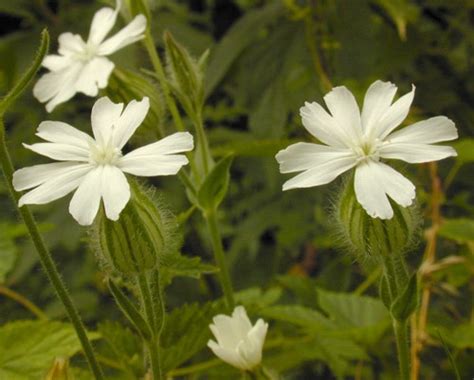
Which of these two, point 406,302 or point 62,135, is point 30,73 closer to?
point 62,135

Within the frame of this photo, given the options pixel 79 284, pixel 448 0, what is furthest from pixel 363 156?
pixel 79 284

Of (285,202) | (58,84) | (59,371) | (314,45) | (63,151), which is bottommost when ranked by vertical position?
(59,371)

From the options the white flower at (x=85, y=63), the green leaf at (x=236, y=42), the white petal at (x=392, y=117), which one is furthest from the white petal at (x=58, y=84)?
the green leaf at (x=236, y=42)

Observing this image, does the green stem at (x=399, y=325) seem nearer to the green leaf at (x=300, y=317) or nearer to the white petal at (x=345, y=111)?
the white petal at (x=345, y=111)

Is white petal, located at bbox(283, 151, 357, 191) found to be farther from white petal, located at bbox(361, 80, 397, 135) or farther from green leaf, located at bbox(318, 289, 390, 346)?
green leaf, located at bbox(318, 289, 390, 346)

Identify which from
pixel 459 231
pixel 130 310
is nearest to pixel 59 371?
pixel 130 310

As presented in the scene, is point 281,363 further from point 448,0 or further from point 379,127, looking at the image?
point 448,0

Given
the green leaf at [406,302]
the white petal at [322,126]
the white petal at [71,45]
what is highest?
the white petal at [71,45]
